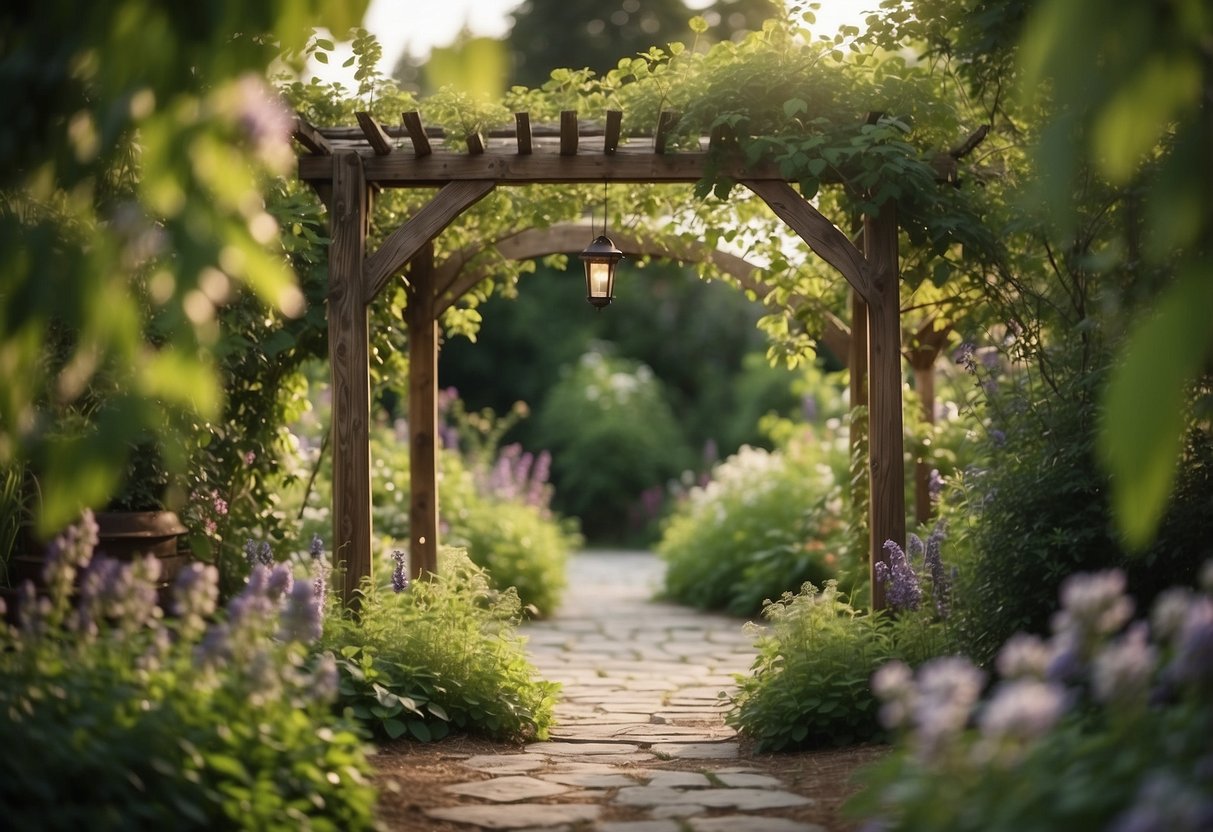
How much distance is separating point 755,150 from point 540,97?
1319 millimetres

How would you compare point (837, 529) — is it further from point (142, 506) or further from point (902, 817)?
point (902, 817)

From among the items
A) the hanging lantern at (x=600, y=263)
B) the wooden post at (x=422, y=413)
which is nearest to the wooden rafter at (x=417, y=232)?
the hanging lantern at (x=600, y=263)

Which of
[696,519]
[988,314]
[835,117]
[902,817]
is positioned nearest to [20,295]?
[902,817]

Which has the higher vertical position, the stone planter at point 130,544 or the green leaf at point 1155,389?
the green leaf at point 1155,389

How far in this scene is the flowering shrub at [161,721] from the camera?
281 cm

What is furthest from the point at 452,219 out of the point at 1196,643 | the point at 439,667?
the point at 1196,643

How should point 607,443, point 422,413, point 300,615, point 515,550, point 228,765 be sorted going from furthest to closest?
point 607,443
point 515,550
point 422,413
point 300,615
point 228,765

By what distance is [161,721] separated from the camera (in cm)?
296

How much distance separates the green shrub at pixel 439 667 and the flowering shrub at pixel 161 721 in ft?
4.35

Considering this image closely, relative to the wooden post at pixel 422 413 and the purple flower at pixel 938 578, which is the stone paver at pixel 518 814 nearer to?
the purple flower at pixel 938 578

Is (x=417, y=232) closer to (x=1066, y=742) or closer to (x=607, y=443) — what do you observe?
(x=1066, y=742)

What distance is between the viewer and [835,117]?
5.51 metres

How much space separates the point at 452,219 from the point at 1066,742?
3593 millimetres

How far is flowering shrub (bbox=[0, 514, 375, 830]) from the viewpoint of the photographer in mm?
2809
